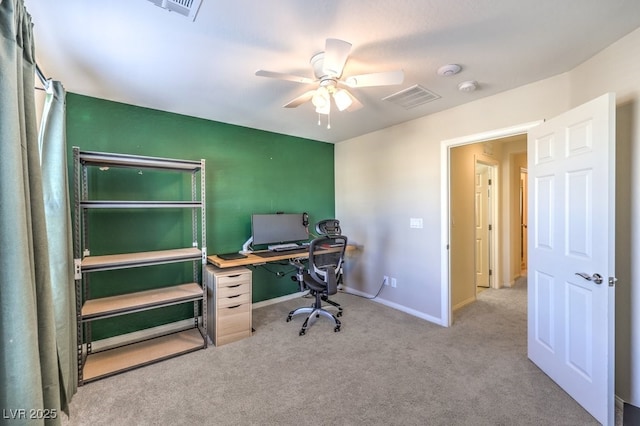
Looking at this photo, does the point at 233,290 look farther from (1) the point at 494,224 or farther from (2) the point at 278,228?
(1) the point at 494,224

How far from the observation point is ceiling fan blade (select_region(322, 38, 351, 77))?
1462mm

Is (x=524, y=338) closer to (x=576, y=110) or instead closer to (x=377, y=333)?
(x=377, y=333)

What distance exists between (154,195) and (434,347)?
10.6ft

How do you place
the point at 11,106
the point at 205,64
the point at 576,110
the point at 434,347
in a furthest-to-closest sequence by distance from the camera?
1. the point at 434,347
2. the point at 205,64
3. the point at 576,110
4. the point at 11,106

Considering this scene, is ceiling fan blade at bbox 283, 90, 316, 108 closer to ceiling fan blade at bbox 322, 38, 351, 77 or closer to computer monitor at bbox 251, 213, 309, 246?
ceiling fan blade at bbox 322, 38, 351, 77

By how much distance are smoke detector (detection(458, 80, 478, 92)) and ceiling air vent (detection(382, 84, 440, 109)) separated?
0.24 m

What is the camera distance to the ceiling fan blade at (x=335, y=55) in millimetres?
1462

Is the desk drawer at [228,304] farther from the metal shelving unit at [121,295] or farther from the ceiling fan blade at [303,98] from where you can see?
the ceiling fan blade at [303,98]

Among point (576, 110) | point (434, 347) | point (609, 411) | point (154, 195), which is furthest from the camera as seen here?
point (154, 195)

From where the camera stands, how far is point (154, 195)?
9.34ft

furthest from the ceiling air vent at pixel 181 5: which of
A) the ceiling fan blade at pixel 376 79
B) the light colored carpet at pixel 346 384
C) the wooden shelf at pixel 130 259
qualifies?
the light colored carpet at pixel 346 384

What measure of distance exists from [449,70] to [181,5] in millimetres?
1867

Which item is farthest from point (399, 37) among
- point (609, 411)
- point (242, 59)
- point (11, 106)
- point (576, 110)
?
point (609, 411)

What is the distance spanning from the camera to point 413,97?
8.55ft
